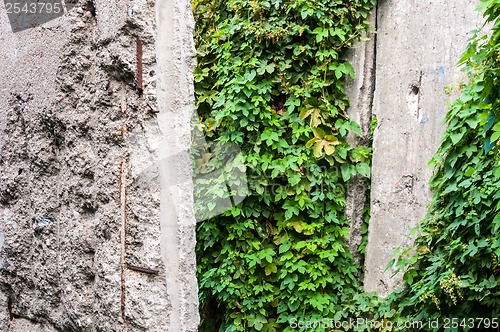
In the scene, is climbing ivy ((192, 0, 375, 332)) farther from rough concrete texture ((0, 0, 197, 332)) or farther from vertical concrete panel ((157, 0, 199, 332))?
vertical concrete panel ((157, 0, 199, 332))

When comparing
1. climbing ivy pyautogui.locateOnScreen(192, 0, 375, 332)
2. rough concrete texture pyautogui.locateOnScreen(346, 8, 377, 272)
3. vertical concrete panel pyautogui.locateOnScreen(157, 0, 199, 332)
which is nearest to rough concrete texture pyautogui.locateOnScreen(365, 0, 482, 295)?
rough concrete texture pyautogui.locateOnScreen(346, 8, 377, 272)

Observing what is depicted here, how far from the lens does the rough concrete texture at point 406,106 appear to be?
3404 mm

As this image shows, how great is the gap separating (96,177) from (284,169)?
2282mm

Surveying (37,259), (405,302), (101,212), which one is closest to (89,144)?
(101,212)

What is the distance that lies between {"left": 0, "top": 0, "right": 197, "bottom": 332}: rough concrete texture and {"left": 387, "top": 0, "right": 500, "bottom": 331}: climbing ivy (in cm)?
164

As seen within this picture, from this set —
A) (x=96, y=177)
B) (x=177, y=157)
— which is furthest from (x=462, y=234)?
(x=96, y=177)

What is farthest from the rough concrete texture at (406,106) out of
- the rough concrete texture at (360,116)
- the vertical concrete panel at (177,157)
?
the vertical concrete panel at (177,157)

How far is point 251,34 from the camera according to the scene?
13.0 feet

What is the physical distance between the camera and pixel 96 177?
5.23ft

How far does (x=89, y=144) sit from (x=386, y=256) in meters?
2.49

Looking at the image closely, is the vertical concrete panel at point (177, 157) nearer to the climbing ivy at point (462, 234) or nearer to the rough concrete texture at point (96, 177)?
the rough concrete texture at point (96, 177)

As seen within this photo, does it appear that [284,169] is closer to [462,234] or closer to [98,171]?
[462,234]

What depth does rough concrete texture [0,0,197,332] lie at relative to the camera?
58.5 inches

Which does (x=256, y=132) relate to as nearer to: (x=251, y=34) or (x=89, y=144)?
(x=251, y=34)
